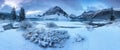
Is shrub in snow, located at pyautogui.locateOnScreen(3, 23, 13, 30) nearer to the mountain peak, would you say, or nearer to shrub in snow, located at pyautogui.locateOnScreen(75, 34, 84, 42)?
the mountain peak

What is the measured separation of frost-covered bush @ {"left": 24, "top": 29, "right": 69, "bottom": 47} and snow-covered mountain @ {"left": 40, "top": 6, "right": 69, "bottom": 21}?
196mm

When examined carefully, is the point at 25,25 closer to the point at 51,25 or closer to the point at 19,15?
the point at 19,15

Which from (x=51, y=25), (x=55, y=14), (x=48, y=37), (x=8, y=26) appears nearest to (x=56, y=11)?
(x=55, y=14)

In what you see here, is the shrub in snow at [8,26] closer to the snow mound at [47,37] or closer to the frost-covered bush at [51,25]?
the snow mound at [47,37]

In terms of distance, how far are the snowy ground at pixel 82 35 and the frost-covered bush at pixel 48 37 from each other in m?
0.08

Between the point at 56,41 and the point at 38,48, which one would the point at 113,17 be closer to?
the point at 56,41

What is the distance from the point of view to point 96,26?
148 inches

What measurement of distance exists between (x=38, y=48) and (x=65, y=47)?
15.5 inches

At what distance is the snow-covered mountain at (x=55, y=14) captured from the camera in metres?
3.74

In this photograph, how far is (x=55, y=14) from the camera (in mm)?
3734

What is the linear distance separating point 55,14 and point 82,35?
1.65ft

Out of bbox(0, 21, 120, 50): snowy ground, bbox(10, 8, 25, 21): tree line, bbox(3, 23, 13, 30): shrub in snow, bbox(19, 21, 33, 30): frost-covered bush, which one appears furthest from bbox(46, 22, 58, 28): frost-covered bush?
bbox(3, 23, 13, 30): shrub in snow

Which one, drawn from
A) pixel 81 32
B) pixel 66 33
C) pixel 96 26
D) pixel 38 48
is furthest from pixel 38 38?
pixel 96 26

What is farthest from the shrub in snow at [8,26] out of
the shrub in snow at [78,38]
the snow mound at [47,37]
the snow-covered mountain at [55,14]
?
the shrub in snow at [78,38]
